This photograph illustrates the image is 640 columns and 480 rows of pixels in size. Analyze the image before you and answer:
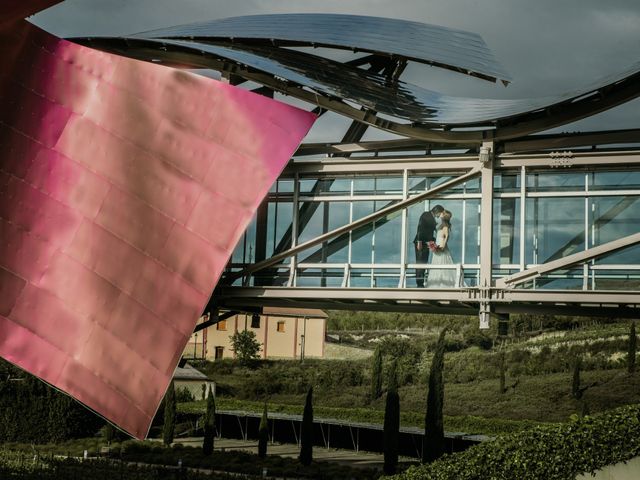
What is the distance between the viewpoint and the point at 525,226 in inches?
834

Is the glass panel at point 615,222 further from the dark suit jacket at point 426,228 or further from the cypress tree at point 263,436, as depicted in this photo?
the cypress tree at point 263,436

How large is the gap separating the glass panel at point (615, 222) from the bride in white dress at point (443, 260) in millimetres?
3157

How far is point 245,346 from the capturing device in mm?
→ 73000

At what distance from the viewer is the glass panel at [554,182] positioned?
69.2 feet

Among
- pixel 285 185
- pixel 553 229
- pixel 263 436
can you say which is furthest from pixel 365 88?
pixel 263 436

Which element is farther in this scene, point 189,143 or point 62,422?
point 62,422

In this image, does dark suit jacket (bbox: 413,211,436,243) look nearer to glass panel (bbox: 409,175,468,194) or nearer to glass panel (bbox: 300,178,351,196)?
glass panel (bbox: 409,175,468,194)

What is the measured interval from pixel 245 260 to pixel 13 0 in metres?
10.1

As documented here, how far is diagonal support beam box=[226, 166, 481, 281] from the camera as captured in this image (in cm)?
2147

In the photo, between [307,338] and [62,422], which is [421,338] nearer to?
[307,338]

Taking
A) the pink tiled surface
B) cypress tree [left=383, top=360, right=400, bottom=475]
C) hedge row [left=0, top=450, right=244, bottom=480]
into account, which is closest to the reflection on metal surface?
the pink tiled surface

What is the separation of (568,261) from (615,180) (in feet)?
6.98

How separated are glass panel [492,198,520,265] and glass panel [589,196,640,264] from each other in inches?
64.0

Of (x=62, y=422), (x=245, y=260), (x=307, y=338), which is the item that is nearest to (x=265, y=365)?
(x=307, y=338)
